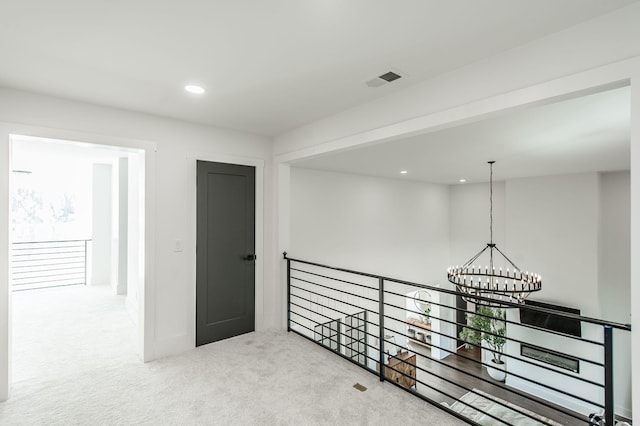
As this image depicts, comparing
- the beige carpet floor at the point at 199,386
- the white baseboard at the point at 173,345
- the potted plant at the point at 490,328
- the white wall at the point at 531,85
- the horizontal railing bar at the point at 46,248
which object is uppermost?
the white wall at the point at 531,85

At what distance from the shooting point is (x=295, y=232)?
17.1 ft

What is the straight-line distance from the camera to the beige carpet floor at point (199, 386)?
229 cm

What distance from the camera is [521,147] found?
157 inches

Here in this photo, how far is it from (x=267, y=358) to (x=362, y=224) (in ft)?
12.3

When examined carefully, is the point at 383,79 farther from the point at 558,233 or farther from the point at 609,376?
the point at 558,233

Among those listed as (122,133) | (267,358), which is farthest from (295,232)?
(122,133)

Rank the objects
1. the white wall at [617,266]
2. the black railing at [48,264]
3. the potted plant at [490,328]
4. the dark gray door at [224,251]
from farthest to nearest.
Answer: the potted plant at [490,328], the black railing at [48,264], the white wall at [617,266], the dark gray door at [224,251]

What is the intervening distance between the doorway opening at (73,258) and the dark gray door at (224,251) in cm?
60

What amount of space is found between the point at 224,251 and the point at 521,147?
3.82 meters

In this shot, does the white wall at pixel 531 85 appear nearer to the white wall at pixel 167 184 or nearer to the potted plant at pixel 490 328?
the white wall at pixel 167 184

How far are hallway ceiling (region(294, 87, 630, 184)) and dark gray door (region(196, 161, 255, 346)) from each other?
42.7 inches

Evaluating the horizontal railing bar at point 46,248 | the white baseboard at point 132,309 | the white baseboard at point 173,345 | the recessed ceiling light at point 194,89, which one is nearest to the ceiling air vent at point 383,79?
the recessed ceiling light at point 194,89

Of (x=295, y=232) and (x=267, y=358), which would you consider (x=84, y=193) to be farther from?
(x=267, y=358)

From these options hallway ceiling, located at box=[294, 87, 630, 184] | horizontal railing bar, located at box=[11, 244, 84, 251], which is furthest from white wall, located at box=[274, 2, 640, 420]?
horizontal railing bar, located at box=[11, 244, 84, 251]
